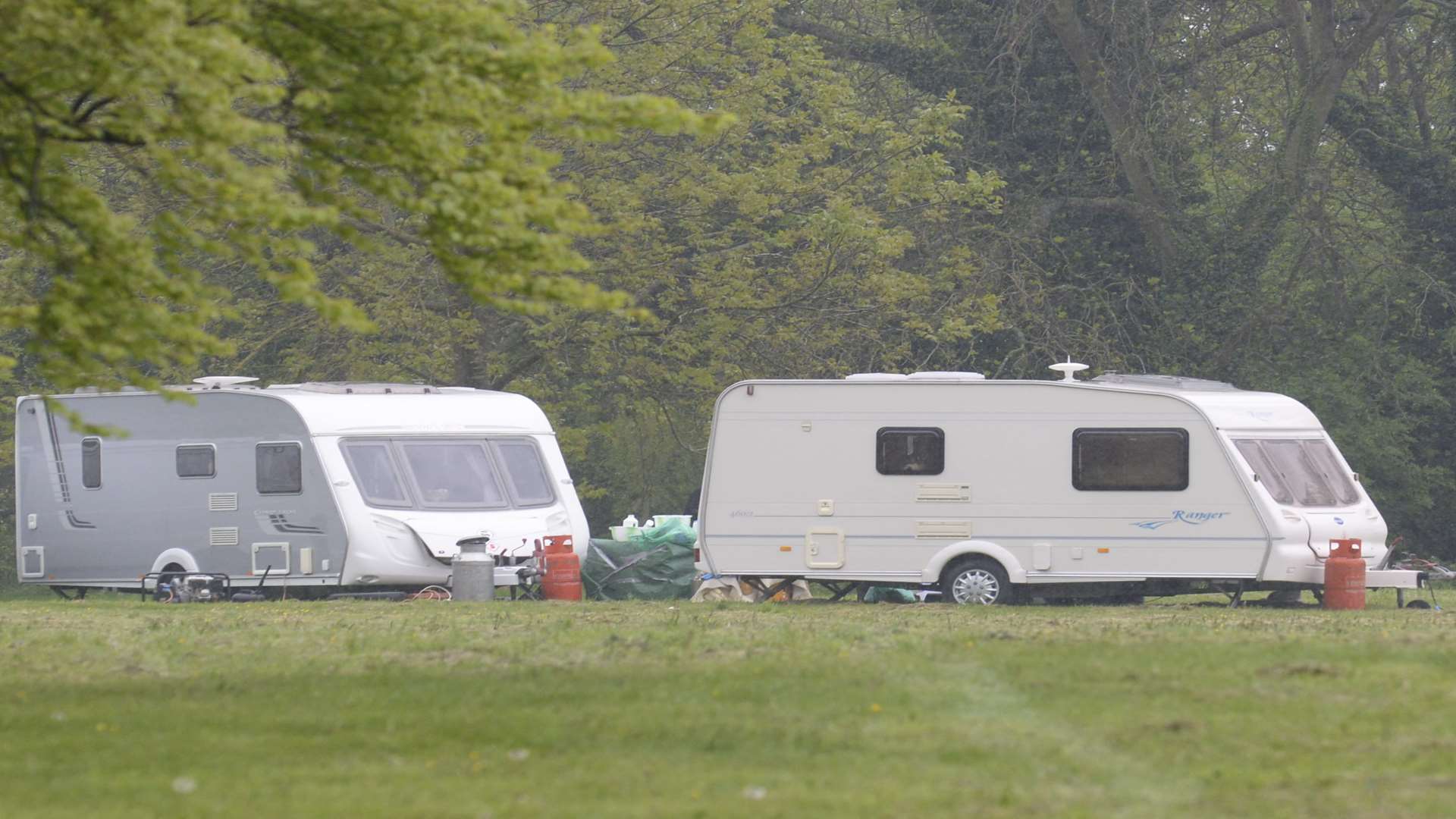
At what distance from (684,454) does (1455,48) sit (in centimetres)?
1571

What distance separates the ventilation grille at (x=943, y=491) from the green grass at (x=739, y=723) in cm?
500

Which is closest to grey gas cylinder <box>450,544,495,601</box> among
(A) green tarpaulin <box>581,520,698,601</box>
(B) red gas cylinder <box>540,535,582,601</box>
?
(B) red gas cylinder <box>540,535,582,601</box>

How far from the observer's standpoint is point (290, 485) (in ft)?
67.7

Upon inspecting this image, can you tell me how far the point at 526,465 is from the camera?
71.6 ft

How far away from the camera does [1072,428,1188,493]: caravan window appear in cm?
1816

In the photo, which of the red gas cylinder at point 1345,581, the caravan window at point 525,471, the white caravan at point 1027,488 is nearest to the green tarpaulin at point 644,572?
the caravan window at point 525,471

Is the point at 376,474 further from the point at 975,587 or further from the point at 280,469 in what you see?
the point at 975,587

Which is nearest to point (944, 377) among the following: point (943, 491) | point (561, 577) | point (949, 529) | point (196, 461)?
point (943, 491)

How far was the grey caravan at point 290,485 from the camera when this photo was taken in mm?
20297

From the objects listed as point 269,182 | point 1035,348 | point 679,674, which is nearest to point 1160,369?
point 1035,348

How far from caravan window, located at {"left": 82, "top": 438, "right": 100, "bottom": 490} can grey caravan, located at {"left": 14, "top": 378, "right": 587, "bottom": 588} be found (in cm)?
2

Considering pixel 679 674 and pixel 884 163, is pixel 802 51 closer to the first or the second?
pixel 884 163

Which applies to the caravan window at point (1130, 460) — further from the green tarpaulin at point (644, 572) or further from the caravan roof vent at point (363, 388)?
the caravan roof vent at point (363, 388)

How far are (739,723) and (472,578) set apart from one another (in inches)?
435
